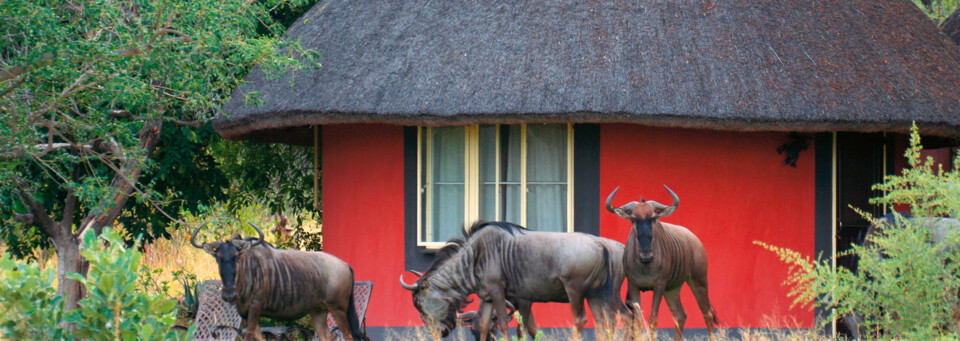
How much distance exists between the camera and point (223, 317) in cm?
740

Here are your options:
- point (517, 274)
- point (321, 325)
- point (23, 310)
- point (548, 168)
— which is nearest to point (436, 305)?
point (517, 274)

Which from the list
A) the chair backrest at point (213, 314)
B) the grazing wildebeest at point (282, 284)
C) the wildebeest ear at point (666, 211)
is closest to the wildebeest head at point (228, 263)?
the grazing wildebeest at point (282, 284)

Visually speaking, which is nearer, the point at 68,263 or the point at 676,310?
the point at 676,310

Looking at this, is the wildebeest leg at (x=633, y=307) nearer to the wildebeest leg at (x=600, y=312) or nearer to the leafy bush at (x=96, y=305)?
the wildebeest leg at (x=600, y=312)

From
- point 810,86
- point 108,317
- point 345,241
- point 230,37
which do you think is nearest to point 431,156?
point 345,241

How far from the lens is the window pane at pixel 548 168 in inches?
310

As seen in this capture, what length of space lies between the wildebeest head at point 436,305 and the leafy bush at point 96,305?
11.7ft

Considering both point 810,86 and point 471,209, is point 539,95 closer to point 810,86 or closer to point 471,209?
point 471,209

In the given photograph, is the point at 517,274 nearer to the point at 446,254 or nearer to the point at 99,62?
the point at 446,254

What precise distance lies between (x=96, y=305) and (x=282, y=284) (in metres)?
3.51

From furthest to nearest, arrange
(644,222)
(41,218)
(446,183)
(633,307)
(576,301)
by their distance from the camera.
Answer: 1. (41,218)
2. (446,183)
3. (633,307)
4. (576,301)
5. (644,222)

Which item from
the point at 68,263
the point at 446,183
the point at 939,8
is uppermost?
the point at 939,8

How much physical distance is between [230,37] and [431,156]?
1.98m

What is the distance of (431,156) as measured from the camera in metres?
8.11
